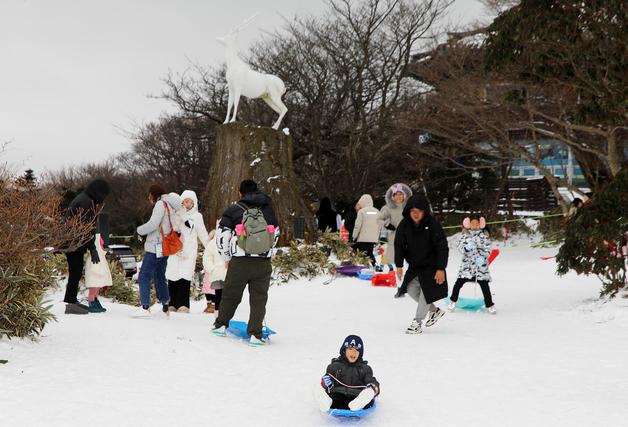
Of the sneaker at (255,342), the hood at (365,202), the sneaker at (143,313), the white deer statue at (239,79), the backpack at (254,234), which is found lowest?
the sneaker at (255,342)

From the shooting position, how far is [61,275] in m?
10.1

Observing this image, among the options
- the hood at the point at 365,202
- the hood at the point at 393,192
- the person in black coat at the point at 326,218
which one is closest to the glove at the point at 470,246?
the hood at the point at 393,192

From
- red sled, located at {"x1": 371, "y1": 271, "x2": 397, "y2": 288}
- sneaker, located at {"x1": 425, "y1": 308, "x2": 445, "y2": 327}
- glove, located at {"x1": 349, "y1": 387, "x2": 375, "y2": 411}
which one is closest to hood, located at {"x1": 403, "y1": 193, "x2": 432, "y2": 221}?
sneaker, located at {"x1": 425, "y1": 308, "x2": 445, "y2": 327}

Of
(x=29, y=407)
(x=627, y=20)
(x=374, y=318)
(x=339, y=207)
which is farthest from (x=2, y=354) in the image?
(x=339, y=207)

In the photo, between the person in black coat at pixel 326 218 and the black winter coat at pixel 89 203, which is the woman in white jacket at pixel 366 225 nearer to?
the person in black coat at pixel 326 218

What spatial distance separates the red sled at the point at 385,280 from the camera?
11.3m

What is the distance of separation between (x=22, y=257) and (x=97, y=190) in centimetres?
197

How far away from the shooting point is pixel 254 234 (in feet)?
20.4

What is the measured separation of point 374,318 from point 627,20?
4.61 meters

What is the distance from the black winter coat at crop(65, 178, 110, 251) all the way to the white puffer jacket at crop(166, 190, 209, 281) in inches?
42.1

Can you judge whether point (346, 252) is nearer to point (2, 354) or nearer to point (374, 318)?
point (374, 318)

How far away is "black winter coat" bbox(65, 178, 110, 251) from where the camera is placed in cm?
692

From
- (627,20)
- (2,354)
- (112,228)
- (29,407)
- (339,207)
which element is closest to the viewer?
(29,407)

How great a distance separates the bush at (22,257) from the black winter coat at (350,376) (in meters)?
2.53
